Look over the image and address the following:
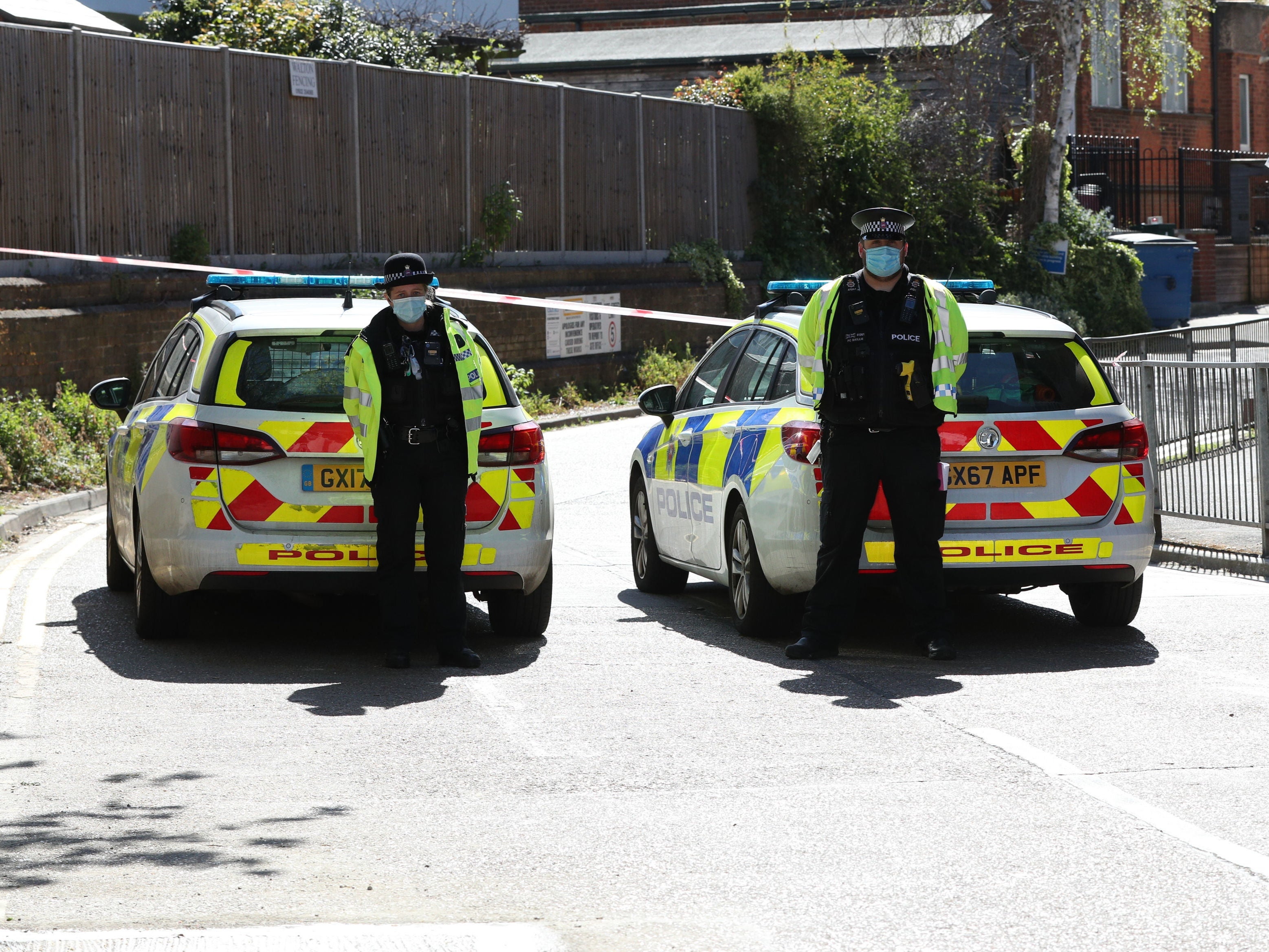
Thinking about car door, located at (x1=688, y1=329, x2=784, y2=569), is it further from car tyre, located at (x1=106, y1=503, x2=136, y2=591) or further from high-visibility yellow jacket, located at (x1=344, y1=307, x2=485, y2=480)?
car tyre, located at (x1=106, y1=503, x2=136, y2=591)

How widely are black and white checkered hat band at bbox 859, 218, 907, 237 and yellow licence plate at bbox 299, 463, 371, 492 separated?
2.42m

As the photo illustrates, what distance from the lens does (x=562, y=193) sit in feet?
77.7

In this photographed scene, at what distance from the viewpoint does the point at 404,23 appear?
30375 millimetres

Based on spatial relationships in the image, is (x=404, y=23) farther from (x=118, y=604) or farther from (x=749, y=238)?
(x=118, y=604)

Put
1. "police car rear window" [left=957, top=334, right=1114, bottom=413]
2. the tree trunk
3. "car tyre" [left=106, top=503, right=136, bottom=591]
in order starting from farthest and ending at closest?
1. the tree trunk
2. "car tyre" [left=106, top=503, right=136, bottom=591]
3. "police car rear window" [left=957, top=334, right=1114, bottom=413]

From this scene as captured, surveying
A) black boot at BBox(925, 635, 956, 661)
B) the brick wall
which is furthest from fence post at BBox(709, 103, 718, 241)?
black boot at BBox(925, 635, 956, 661)

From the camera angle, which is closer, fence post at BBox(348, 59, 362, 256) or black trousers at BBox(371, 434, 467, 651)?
black trousers at BBox(371, 434, 467, 651)

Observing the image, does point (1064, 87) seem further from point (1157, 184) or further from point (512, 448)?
point (512, 448)

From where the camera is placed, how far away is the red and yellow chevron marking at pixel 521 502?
26.6ft

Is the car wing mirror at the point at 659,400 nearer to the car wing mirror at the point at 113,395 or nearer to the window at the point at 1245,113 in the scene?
the car wing mirror at the point at 113,395

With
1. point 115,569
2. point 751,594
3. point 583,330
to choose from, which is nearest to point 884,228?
point 751,594

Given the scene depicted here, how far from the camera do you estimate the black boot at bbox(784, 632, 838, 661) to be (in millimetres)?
7945

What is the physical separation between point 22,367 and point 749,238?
1488 cm

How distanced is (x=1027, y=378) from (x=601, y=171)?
1668 cm
